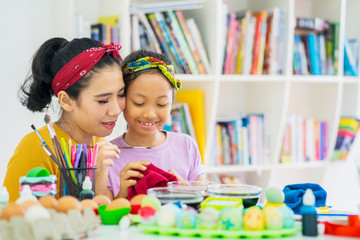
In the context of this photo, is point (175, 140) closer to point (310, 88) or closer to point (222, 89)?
point (222, 89)

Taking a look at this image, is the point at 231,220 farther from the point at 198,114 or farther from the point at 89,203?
the point at 198,114

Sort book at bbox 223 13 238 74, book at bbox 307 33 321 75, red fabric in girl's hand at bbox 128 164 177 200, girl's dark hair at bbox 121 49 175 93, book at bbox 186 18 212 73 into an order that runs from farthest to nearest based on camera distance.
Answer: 1. book at bbox 307 33 321 75
2. book at bbox 223 13 238 74
3. book at bbox 186 18 212 73
4. girl's dark hair at bbox 121 49 175 93
5. red fabric in girl's hand at bbox 128 164 177 200

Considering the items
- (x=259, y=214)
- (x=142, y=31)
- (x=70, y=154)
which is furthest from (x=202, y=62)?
(x=259, y=214)

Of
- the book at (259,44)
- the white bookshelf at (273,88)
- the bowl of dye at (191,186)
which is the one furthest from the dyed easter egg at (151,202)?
the book at (259,44)

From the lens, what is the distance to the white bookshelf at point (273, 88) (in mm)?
2664

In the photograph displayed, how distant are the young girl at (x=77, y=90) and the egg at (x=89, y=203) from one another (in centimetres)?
46

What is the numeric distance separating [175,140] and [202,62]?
98 centimetres

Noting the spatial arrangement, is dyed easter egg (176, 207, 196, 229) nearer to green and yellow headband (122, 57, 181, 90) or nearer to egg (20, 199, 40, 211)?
egg (20, 199, 40, 211)

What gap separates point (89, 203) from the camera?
3.10ft

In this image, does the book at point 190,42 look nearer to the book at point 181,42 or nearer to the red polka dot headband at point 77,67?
the book at point 181,42

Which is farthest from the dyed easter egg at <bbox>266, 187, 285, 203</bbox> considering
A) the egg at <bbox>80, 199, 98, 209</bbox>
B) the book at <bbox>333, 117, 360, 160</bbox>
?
the book at <bbox>333, 117, 360, 160</bbox>

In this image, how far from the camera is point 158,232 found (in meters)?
0.88

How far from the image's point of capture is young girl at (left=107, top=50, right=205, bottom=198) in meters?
1.57

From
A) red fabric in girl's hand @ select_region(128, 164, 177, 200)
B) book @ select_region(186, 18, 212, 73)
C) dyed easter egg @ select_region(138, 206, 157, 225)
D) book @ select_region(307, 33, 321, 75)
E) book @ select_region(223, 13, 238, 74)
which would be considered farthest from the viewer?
book @ select_region(307, 33, 321, 75)
